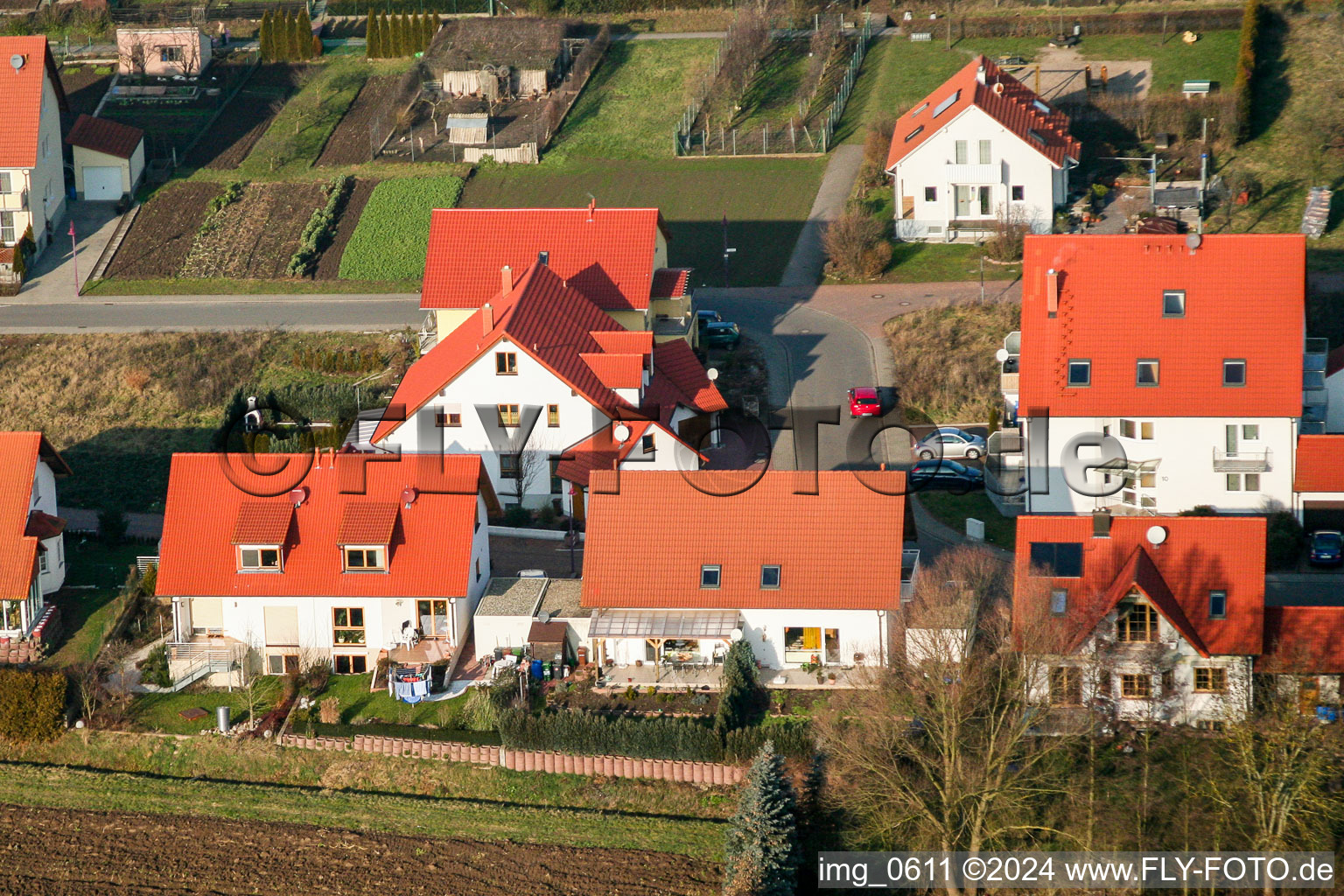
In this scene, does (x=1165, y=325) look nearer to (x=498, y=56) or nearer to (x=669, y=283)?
(x=669, y=283)

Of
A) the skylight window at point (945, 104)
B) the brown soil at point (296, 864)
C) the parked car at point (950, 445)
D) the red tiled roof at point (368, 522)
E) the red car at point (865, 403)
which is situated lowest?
the brown soil at point (296, 864)

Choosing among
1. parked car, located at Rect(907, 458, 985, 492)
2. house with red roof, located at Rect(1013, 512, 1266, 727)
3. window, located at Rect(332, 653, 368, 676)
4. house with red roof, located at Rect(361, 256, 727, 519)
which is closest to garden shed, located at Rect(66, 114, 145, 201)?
house with red roof, located at Rect(361, 256, 727, 519)

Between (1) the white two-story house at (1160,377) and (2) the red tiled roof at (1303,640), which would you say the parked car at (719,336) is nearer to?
(1) the white two-story house at (1160,377)

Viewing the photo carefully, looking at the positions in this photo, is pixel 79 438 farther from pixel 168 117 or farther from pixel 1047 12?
pixel 1047 12

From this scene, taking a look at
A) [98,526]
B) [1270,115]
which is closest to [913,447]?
[98,526]

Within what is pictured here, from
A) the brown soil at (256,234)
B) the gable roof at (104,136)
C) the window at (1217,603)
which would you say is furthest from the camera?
the gable roof at (104,136)

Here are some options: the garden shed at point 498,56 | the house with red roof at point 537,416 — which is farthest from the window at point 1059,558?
the garden shed at point 498,56
